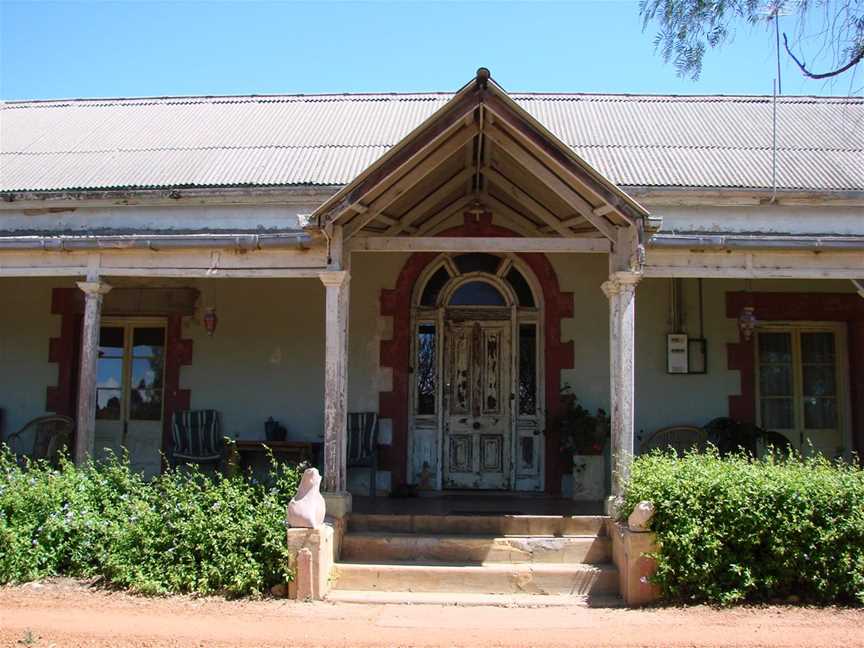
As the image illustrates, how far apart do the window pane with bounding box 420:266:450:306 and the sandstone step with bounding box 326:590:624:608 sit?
3.96 metres

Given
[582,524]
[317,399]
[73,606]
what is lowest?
[73,606]

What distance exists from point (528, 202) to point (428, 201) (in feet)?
3.31

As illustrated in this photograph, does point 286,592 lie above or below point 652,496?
below

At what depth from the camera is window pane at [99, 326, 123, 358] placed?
10266 millimetres

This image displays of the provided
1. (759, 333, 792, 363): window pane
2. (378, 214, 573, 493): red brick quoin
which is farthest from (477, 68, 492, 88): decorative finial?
(759, 333, 792, 363): window pane

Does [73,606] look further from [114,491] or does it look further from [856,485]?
[856,485]

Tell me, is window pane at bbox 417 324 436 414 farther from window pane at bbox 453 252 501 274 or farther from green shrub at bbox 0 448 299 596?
green shrub at bbox 0 448 299 596

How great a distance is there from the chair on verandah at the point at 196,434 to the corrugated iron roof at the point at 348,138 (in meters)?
2.69

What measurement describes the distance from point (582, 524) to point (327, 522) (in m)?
2.20

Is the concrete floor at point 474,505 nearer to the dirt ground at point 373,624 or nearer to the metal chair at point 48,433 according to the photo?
the dirt ground at point 373,624

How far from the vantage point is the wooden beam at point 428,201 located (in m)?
8.30

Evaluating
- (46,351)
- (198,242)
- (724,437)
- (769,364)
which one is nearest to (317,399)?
(198,242)

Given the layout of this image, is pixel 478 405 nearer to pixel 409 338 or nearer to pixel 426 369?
pixel 426 369

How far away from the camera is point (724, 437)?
9.15 metres
